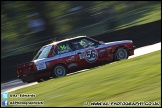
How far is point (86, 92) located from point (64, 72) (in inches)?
143

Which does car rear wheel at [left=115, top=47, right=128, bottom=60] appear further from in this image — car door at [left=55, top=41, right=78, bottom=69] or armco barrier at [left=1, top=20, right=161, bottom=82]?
armco barrier at [left=1, top=20, right=161, bottom=82]

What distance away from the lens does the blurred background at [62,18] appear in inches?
1083

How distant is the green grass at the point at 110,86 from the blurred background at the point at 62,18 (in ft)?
50.3

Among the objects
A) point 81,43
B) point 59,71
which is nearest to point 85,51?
point 81,43

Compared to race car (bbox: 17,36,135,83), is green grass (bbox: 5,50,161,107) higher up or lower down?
lower down

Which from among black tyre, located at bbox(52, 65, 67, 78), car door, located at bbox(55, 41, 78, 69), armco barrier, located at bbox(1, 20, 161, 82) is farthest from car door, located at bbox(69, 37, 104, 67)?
armco barrier, located at bbox(1, 20, 161, 82)

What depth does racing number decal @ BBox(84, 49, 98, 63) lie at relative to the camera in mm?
12090

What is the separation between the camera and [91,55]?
12.2 m

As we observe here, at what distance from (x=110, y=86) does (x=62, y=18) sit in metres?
22.4

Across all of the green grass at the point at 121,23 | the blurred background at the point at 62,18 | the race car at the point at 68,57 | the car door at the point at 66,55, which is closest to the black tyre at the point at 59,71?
the race car at the point at 68,57

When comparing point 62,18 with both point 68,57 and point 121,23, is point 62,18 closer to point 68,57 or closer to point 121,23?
point 121,23

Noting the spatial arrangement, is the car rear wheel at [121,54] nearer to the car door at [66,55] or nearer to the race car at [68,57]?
the race car at [68,57]

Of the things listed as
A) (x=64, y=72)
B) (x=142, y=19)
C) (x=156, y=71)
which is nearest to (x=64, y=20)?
(x=142, y=19)

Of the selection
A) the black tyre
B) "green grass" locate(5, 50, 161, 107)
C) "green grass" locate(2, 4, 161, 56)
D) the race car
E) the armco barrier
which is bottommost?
"green grass" locate(5, 50, 161, 107)
